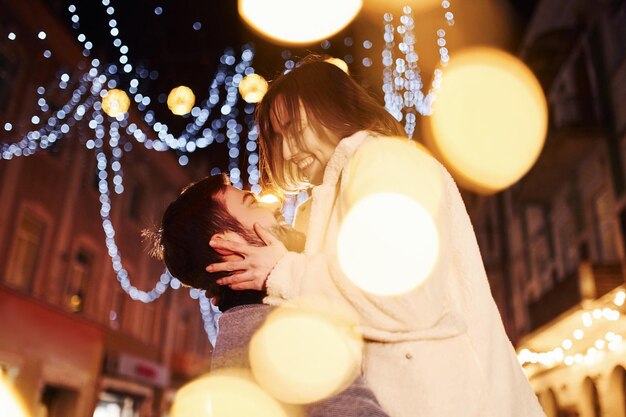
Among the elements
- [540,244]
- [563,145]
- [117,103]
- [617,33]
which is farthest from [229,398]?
[540,244]

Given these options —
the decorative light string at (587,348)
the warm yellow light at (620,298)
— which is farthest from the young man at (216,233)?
the warm yellow light at (620,298)

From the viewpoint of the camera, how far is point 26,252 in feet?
47.9

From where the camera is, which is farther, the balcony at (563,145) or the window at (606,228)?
the balcony at (563,145)

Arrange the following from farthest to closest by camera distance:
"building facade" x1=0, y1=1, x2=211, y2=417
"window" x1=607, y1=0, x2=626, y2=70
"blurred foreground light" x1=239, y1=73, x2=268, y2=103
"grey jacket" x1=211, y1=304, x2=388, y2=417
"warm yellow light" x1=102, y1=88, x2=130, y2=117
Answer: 1. "window" x1=607, y1=0, x2=626, y2=70
2. "building facade" x1=0, y1=1, x2=211, y2=417
3. "warm yellow light" x1=102, y1=88, x2=130, y2=117
4. "blurred foreground light" x1=239, y1=73, x2=268, y2=103
5. "grey jacket" x1=211, y1=304, x2=388, y2=417

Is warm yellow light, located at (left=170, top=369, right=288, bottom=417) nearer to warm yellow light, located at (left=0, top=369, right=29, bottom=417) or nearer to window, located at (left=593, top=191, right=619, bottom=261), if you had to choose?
warm yellow light, located at (left=0, top=369, right=29, bottom=417)

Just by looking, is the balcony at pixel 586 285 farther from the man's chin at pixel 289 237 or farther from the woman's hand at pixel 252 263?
the woman's hand at pixel 252 263

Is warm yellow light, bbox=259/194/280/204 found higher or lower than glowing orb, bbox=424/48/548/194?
lower

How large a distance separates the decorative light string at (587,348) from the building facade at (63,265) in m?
10.5

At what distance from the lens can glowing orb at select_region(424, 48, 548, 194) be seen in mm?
19703

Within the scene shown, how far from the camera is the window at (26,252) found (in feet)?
46.0

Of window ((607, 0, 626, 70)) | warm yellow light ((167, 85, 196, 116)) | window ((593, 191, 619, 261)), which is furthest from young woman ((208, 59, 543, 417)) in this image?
window ((607, 0, 626, 70))

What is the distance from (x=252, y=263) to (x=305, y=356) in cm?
36

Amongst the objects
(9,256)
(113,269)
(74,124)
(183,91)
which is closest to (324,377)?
(183,91)

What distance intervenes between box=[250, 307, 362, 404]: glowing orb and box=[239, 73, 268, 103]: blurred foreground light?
20.7ft
